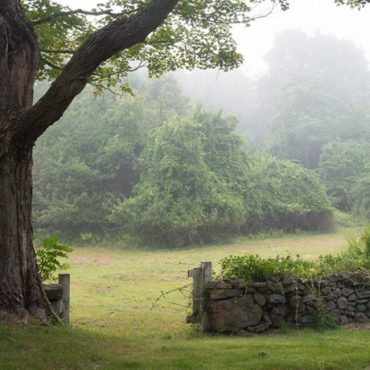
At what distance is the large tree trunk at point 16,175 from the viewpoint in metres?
7.42

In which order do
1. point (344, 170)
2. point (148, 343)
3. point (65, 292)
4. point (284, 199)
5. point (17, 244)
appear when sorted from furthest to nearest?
point (344, 170), point (284, 199), point (65, 292), point (148, 343), point (17, 244)

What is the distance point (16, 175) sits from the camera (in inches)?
302

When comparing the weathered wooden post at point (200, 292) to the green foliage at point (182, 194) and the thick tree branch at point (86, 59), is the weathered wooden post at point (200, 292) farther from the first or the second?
the green foliage at point (182, 194)

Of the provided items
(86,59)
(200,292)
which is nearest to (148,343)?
(200,292)

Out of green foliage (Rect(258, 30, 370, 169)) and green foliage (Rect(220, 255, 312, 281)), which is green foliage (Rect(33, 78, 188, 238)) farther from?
green foliage (Rect(220, 255, 312, 281))

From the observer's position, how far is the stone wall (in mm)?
9312

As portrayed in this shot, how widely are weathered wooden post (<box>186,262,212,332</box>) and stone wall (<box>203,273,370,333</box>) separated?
0.20 feet

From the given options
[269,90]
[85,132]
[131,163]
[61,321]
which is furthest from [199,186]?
[269,90]

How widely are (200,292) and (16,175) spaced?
13.1 ft

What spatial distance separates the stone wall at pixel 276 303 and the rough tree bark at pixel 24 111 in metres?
3.04

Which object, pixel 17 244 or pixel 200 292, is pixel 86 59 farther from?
pixel 200 292

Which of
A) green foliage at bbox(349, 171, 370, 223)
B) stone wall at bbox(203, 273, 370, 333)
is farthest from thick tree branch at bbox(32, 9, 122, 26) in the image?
green foliage at bbox(349, 171, 370, 223)

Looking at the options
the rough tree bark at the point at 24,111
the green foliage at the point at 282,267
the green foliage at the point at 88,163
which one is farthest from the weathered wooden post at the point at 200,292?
the green foliage at the point at 88,163

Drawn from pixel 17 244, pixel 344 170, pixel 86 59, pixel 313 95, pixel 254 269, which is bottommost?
pixel 254 269
